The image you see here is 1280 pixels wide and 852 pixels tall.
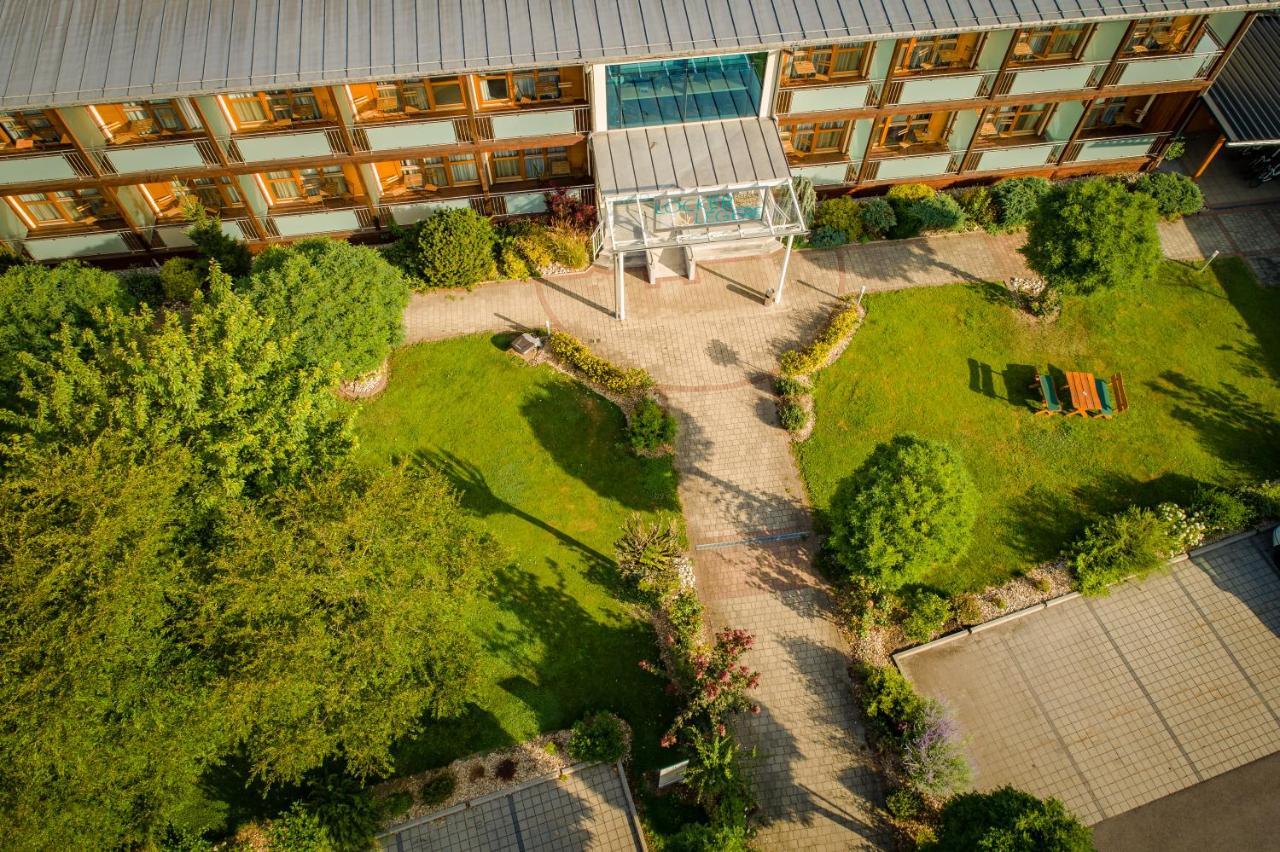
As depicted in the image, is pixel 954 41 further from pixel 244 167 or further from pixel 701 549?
pixel 244 167

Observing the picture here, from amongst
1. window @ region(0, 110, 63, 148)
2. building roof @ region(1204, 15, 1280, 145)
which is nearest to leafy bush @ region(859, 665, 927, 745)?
building roof @ region(1204, 15, 1280, 145)

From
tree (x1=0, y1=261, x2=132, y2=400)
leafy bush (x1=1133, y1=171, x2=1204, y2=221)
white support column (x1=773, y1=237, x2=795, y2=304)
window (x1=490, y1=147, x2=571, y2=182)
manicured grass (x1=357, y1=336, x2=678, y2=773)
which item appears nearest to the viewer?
manicured grass (x1=357, y1=336, x2=678, y2=773)

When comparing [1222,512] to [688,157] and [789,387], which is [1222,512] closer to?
[789,387]

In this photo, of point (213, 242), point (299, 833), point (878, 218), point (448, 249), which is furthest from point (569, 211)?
point (299, 833)

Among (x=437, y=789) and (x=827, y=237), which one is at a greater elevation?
(x=827, y=237)

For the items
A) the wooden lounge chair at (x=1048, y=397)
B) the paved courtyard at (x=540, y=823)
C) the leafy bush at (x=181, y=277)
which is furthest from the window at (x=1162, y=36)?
the leafy bush at (x=181, y=277)

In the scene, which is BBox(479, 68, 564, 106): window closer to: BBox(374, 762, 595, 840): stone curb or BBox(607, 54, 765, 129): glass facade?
BBox(607, 54, 765, 129): glass facade
